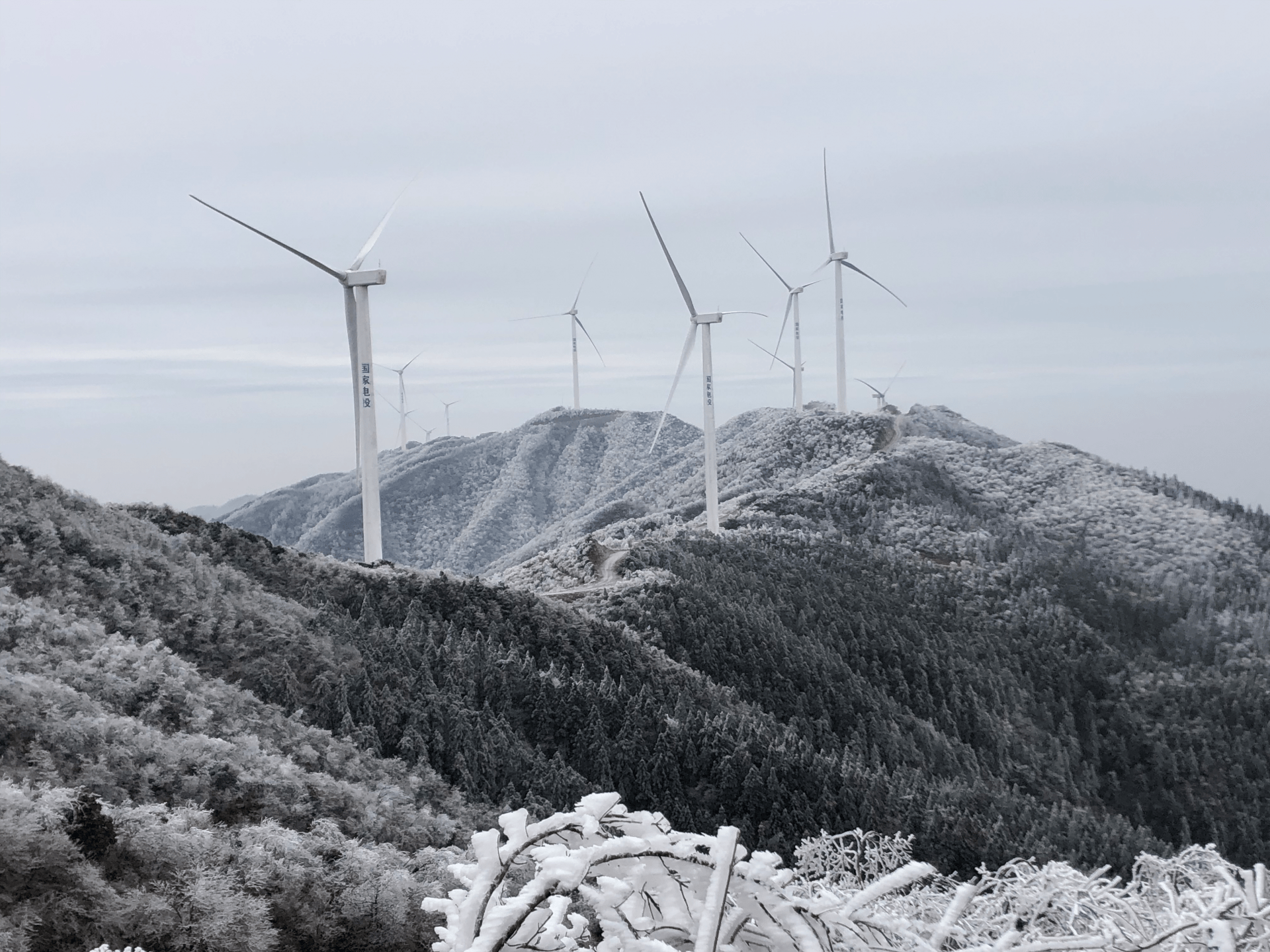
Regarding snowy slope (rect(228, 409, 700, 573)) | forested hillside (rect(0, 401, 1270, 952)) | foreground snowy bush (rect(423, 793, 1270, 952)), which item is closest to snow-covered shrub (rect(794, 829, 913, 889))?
forested hillside (rect(0, 401, 1270, 952))

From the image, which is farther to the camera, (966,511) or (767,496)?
(966,511)

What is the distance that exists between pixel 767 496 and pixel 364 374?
43210 mm

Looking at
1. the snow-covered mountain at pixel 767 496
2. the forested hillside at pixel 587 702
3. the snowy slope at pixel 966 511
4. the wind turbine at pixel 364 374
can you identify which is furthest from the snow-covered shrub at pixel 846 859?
the snow-covered mountain at pixel 767 496

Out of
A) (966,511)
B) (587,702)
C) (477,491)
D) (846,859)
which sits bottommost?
(846,859)

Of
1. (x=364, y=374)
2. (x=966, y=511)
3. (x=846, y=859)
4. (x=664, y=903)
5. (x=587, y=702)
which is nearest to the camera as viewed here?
(x=664, y=903)

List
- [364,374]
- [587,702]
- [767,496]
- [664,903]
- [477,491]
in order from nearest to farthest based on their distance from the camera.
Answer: [664,903], [587,702], [364,374], [767,496], [477,491]

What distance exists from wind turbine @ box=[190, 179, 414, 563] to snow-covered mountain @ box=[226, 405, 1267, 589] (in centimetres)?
1569

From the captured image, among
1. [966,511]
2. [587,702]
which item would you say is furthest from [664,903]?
[966,511]

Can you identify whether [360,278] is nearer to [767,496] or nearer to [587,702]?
[587,702]

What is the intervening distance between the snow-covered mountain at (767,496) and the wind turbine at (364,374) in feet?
51.5

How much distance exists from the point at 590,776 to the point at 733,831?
65.6 ft

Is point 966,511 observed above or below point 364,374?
below

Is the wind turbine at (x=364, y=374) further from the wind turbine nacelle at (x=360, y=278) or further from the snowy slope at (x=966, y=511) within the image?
the snowy slope at (x=966, y=511)

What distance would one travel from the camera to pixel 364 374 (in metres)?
32.8
